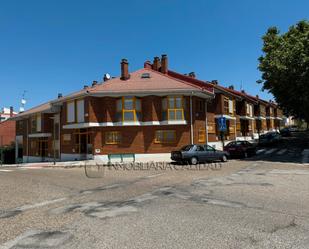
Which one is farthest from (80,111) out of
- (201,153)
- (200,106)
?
(201,153)

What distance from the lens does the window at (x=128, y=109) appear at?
27.0 m

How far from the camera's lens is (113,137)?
88.6ft

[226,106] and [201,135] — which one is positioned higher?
[226,106]

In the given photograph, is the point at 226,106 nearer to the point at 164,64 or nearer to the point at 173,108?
the point at 164,64

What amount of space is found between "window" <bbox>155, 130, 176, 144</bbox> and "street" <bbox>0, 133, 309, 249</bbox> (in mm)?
14957

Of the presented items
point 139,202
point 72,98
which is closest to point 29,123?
point 72,98

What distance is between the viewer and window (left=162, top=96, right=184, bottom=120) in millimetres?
27156

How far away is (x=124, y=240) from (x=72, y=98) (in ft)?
80.3

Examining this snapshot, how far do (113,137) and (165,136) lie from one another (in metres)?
4.69

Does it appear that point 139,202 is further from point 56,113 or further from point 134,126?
Result: point 56,113

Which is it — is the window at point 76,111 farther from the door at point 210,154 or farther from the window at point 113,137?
the door at point 210,154

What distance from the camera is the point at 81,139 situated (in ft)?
94.6

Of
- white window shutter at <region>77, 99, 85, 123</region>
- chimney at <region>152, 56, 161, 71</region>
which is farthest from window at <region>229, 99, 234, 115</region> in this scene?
white window shutter at <region>77, 99, 85, 123</region>

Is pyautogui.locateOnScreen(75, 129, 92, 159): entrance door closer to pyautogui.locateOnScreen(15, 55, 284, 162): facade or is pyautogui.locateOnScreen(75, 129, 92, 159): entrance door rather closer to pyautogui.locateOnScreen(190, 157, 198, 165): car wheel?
pyautogui.locateOnScreen(15, 55, 284, 162): facade
